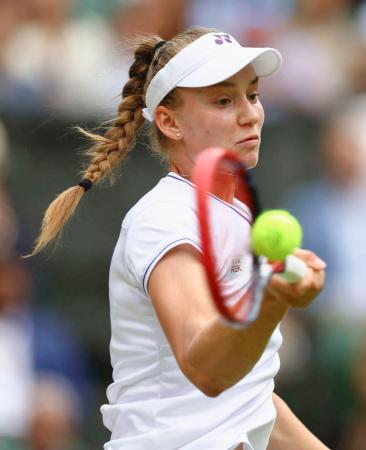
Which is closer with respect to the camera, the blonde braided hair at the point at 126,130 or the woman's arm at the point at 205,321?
the woman's arm at the point at 205,321

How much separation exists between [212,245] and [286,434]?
1375 millimetres

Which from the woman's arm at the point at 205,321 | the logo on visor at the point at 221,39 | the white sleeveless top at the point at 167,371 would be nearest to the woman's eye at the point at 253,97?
the logo on visor at the point at 221,39

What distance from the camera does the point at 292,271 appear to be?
9.40 ft

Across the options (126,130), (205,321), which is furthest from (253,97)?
(205,321)

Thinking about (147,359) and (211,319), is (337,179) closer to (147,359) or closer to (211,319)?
(147,359)

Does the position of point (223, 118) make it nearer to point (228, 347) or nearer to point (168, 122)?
point (168, 122)

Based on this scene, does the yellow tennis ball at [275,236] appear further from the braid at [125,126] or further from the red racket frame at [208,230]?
the braid at [125,126]

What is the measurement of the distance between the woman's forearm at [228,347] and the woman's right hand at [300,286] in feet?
0.12

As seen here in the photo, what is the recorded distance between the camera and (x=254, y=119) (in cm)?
370

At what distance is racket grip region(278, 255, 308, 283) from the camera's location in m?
2.87

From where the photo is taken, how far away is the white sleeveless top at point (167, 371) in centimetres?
348

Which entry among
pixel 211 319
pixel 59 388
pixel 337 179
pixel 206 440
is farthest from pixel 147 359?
pixel 337 179

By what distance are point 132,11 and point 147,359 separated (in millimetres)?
5252

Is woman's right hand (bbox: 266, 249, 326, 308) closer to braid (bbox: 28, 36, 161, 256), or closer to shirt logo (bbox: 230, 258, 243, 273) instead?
shirt logo (bbox: 230, 258, 243, 273)
